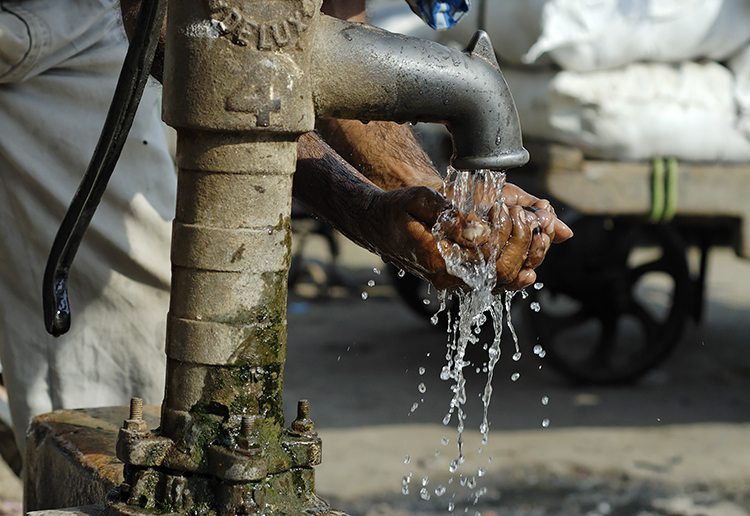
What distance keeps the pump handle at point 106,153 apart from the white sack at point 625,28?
2.65 meters

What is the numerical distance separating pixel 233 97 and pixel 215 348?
0.27 meters

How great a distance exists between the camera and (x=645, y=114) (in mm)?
3518

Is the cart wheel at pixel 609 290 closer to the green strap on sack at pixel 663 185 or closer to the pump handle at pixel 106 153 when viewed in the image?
the green strap on sack at pixel 663 185

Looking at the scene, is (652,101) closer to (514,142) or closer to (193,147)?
(514,142)

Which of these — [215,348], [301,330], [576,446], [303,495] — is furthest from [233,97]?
[301,330]

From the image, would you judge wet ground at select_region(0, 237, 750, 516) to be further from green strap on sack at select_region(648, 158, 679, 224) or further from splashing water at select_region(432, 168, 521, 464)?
splashing water at select_region(432, 168, 521, 464)

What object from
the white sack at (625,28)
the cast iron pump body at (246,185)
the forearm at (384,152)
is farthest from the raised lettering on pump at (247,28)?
the white sack at (625,28)

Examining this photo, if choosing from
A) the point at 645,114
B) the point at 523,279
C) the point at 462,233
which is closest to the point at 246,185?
the point at 462,233

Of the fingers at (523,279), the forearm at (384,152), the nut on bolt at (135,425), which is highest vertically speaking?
the forearm at (384,152)

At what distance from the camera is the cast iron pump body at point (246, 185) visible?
3.01 feet

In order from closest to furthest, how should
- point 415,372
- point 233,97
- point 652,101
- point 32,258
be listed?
1. point 233,97
2. point 32,258
3. point 652,101
4. point 415,372

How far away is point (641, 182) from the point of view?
3.58m

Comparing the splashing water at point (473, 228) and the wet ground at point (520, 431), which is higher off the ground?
the splashing water at point (473, 228)

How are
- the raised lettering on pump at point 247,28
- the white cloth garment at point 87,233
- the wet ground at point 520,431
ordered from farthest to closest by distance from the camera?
1. the wet ground at point 520,431
2. the white cloth garment at point 87,233
3. the raised lettering on pump at point 247,28
